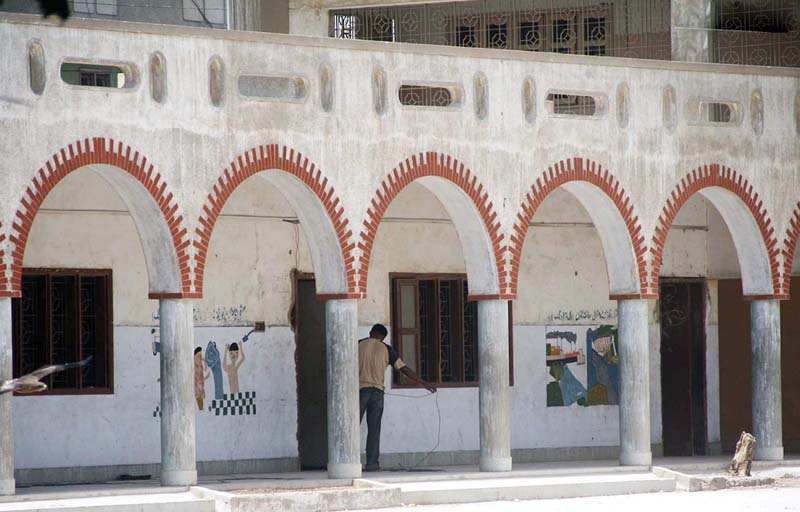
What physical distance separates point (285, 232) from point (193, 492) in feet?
14.3

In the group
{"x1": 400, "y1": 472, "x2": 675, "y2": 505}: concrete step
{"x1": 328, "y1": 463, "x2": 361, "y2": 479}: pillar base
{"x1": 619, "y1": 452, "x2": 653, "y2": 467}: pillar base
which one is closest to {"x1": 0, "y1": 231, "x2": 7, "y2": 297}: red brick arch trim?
{"x1": 328, "y1": 463, "x2": 361, "y2": 479}: pillar base

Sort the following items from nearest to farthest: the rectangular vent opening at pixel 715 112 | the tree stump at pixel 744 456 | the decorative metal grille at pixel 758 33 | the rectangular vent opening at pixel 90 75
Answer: the tree stump at pixel 744 456 → the rectangular vent opening at pixel 90 75 → the rectangular vent opening at pixel 715 112 → the decorative metal grille at pixel 758 33

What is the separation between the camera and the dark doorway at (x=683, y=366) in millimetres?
20750

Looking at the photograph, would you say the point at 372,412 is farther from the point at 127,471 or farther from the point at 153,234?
the point at 153,234

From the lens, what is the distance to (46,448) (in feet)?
52.7

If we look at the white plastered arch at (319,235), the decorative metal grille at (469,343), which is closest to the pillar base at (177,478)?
the white plastered arch at (319,235)

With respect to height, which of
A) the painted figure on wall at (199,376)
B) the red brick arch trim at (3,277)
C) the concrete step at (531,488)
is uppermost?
the red brick arch trim at (3,277)

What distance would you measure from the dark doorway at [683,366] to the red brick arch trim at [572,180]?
3.02 meters

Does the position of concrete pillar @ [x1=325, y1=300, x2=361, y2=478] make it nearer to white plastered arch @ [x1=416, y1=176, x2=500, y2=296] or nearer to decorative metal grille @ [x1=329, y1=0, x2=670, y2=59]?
white plastered arch @ [x1=416, y1=176, x2=500, y2=296]

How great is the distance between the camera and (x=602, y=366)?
20.2 m

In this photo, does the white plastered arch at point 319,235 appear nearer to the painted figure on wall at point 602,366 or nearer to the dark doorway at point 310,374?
the dark doorway at point 310,374

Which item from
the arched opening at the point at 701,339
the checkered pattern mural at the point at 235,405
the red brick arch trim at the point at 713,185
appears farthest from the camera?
the arched opening at the point at 701,339

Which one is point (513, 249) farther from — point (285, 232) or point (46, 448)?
point (46, 448)

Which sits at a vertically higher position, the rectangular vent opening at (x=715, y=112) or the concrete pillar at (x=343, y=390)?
the rectangular vent opening at (x=715, y=112)
